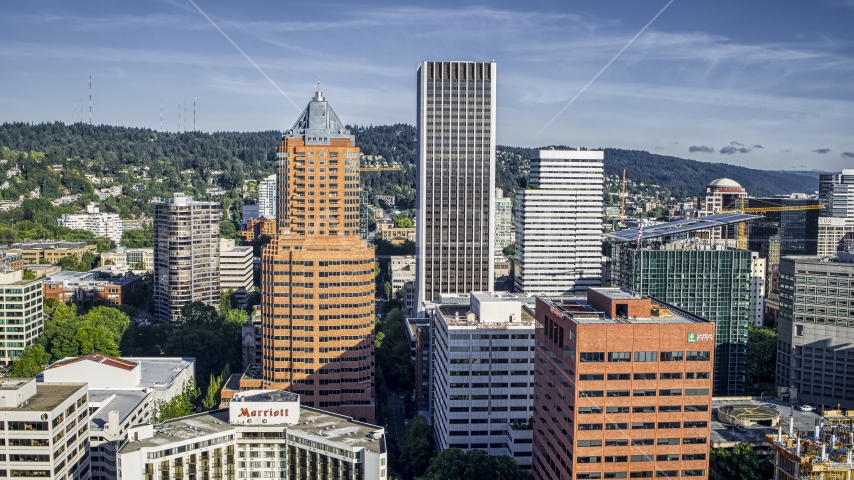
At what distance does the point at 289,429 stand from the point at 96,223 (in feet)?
363

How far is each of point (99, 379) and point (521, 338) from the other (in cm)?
3024

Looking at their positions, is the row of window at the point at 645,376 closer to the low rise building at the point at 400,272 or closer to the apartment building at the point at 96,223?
the low rise building at the point at 400,272

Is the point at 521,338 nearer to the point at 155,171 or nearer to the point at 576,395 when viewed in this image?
the point at 576,395

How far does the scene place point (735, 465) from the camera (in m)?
41.7

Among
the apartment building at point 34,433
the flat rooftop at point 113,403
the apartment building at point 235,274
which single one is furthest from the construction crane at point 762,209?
the apartment building at point 34,433

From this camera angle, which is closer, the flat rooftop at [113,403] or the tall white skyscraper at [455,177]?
the flat rooftop at [113,403]

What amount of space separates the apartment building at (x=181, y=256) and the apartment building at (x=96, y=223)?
52324 mm

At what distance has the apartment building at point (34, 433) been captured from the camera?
1542 inches

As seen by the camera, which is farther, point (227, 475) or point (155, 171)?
point (155, 171)

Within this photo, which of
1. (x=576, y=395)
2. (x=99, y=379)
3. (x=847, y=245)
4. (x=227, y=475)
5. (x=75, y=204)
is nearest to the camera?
(x=576, y=395)

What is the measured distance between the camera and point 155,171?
598 feet

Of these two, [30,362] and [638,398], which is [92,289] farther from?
[638,398]

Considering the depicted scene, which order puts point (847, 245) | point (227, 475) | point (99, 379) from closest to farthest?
point (227, 475), point (99, 379), point (847, 245)

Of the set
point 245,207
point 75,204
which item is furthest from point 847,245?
point 75,204
